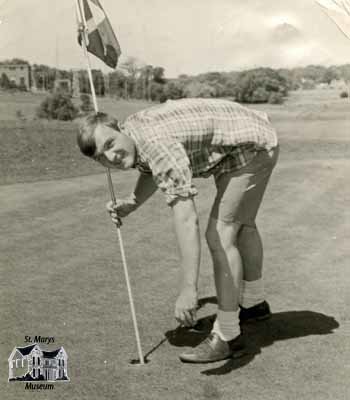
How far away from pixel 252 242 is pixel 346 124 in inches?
219

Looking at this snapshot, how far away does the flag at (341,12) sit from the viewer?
2.37 m

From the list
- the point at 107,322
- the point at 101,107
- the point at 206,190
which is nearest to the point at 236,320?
the point at 107,322

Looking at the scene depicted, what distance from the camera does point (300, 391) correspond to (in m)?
2.37

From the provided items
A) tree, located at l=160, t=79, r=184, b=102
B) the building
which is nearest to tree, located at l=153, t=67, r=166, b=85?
tree, located at l=160, t=79, r=184, b=102

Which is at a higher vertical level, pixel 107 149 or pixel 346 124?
pixel 107 149

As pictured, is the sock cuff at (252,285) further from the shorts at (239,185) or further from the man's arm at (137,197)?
the man's arm at (137,197)

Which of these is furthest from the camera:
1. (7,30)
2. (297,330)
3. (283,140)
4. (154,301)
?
(283,140)

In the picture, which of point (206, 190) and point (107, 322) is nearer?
point (107, 322)

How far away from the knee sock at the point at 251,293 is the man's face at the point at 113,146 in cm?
96

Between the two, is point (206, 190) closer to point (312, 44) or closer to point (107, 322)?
point (312, 44)

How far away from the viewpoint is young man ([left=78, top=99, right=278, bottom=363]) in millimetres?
2279

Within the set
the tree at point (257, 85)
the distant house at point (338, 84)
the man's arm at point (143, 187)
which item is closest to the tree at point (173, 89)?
the tree at point (257, 85)

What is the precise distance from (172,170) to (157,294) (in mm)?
1298

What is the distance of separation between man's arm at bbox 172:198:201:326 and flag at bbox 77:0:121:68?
1.25 meters
